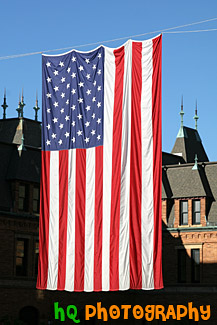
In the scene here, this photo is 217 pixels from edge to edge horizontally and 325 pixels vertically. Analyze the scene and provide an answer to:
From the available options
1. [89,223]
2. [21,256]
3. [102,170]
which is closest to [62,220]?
[89,223]

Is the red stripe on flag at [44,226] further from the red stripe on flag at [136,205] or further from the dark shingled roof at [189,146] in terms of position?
the dark shingled roof at [189,146]

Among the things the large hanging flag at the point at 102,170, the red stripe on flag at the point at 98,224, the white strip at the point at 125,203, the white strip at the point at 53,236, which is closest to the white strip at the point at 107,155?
the large hanging flag at the point at 102,170

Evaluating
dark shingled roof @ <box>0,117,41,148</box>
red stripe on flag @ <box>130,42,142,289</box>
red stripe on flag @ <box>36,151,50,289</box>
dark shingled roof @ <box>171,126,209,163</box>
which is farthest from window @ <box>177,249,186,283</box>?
red stripe on flag @ <box>130,42,142,289</box>

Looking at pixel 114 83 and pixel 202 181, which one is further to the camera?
pixel 202 181

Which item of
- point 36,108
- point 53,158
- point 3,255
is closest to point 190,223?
point 3,255

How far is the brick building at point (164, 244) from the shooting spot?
157 feet

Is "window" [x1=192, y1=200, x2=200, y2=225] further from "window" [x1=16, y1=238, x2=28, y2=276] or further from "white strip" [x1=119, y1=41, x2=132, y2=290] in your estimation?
"white strip" [x1=119, y1=41, x2=132, y2=290]

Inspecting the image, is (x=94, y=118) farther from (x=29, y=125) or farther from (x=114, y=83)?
(x=29, y=125)

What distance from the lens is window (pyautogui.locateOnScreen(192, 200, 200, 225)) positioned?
52938mm

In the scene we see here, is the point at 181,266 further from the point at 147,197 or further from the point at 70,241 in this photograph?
the point at 147,197

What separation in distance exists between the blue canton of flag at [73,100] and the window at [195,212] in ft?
87.7

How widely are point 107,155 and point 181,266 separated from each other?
2865cm

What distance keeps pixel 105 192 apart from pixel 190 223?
90.1 ft

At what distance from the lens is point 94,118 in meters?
26.7
